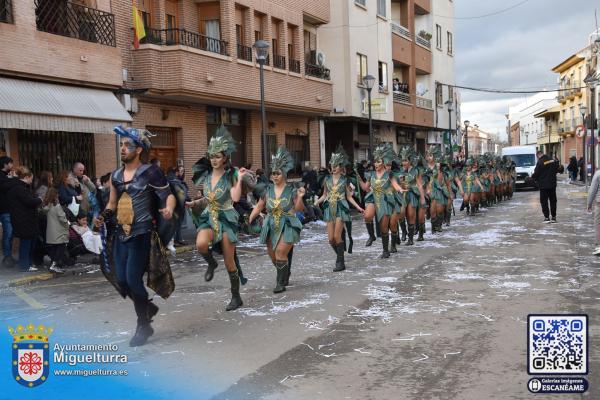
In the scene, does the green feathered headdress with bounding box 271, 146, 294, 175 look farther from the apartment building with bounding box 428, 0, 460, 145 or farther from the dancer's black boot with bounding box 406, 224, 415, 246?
the apartment building with bounding box 428, 0, 460, 145

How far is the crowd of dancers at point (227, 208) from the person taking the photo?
6336 millimetres

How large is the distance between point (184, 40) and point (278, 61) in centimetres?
546

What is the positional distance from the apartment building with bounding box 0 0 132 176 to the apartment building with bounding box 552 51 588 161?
188 ft

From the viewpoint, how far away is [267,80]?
71.5 feet

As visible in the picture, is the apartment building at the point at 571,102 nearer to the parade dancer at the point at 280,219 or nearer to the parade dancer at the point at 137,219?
the parade dancer at the point at 280,219

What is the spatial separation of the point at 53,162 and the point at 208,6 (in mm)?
7884

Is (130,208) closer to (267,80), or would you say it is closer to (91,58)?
(91,58)

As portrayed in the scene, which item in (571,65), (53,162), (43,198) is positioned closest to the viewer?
(43,198)

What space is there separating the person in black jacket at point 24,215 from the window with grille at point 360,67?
19.3 m

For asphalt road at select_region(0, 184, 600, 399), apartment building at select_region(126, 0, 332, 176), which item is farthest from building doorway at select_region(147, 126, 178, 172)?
asphalt road at select_region(0, 184, 600, 399)

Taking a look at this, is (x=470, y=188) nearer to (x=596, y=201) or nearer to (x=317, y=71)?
(x=317, y=71)

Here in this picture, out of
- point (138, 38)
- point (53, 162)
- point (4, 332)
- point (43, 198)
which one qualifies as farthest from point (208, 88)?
point (4, 332)

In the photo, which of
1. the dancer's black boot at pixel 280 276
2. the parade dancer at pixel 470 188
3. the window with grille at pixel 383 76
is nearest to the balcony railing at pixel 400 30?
the window with grille at pixel 383 76

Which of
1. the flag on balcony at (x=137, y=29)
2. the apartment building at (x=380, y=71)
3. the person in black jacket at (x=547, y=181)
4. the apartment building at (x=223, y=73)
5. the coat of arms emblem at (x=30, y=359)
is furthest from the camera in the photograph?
the apartment building at (x=380, y=71)
